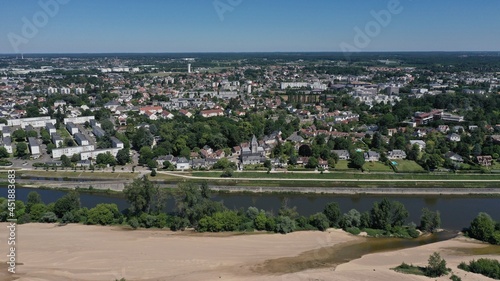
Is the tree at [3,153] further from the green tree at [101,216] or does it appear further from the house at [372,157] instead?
the house at [372,157]

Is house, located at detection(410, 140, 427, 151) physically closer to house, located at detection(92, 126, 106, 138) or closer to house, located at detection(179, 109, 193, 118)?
house, located at detection(179, 109, 193, 118)

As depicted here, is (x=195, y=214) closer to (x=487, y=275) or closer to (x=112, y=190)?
(x=112, y=190)

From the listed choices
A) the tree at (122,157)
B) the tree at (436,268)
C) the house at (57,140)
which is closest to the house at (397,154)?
the tree at (436,268)

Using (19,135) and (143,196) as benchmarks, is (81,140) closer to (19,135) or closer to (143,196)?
(19,135)

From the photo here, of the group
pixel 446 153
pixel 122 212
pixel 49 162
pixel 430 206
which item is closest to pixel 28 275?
pixel 122 212

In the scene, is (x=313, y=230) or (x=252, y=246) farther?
(x=313, y=230)
